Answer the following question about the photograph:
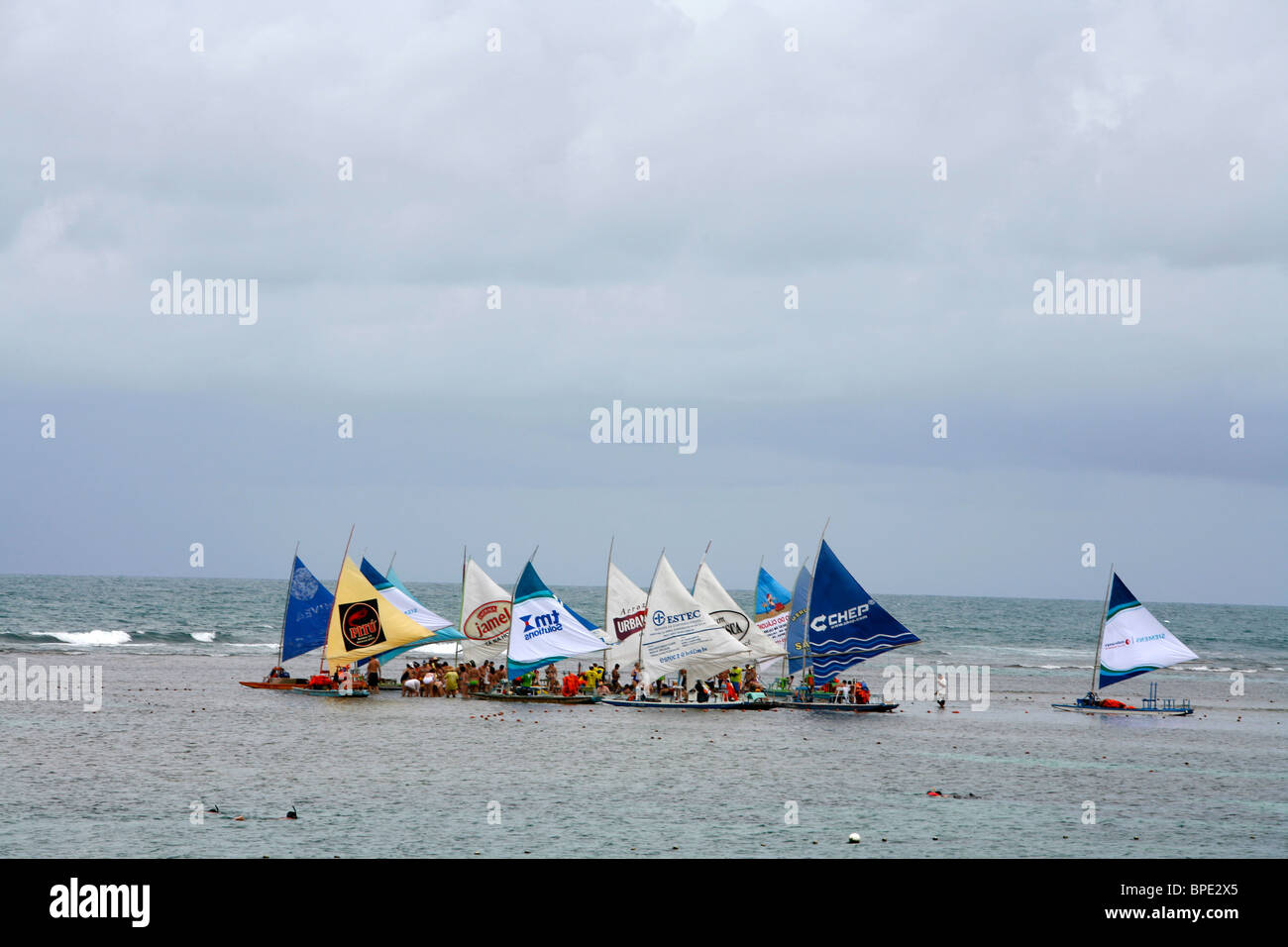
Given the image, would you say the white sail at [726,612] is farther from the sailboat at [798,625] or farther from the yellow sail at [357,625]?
the yellow sail at [357,625]

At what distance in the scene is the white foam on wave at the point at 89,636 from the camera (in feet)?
312

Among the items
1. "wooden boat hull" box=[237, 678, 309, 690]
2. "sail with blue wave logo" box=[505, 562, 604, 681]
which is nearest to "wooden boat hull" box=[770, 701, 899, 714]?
"sail with blue wave logo" box=[505, 562, 604, 681]

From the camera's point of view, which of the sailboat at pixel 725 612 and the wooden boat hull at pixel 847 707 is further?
the sailboat at pixel 725 612

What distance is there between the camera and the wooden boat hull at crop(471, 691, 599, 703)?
5244 centimetres

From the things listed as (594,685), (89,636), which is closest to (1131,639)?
→ (594,685)

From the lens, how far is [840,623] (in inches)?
2122

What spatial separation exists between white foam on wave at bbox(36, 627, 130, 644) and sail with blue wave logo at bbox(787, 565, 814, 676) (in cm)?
6192

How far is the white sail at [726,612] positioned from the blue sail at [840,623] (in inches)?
157

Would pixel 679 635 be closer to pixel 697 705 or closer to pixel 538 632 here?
pixel 697 705

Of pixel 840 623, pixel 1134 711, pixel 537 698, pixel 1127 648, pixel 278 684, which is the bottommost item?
pixel 1134 711

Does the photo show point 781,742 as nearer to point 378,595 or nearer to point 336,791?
point 336,791

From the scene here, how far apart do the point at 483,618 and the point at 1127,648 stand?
30.3 m

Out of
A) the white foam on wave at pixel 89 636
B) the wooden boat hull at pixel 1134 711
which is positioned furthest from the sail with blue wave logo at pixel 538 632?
the white foam on wave at pixel 89 636
